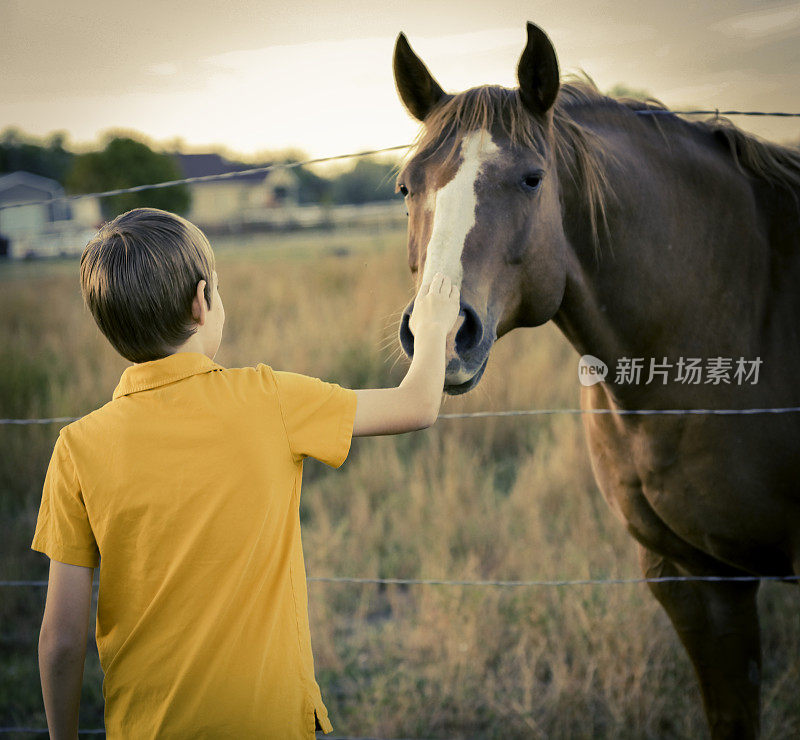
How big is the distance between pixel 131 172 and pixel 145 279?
20.1ft

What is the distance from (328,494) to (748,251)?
309 centimetres

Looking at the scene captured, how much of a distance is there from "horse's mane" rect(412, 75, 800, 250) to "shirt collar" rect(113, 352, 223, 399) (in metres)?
0.91

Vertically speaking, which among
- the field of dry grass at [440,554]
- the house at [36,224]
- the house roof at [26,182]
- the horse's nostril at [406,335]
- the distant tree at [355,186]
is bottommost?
the field of dry grass at [440,554]

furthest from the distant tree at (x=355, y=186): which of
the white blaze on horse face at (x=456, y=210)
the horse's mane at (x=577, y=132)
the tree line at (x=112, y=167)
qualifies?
the white blaze on horse face at (x=456, y=210)

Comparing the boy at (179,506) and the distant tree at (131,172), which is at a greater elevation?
the distant tree at (131,172)

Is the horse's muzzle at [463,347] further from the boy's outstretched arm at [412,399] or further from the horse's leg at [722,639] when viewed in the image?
the horse's leg at [722,639]

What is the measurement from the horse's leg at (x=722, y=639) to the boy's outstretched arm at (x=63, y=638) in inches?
73.7

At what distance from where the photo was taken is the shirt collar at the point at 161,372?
1.10 metres

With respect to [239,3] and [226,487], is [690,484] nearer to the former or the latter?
[226,487]

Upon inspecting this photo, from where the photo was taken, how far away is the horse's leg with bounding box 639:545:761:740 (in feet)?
7.22

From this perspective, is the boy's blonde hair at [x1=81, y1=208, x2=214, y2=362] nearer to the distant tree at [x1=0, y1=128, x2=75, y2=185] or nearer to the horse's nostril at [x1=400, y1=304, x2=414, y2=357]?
the horse's nostril at [x1=400, y1=304, x2=414, y2=357]

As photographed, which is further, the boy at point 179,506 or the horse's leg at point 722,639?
the horse's leg at point 722,639

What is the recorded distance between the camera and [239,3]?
110 inches

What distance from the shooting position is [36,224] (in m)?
5.90
